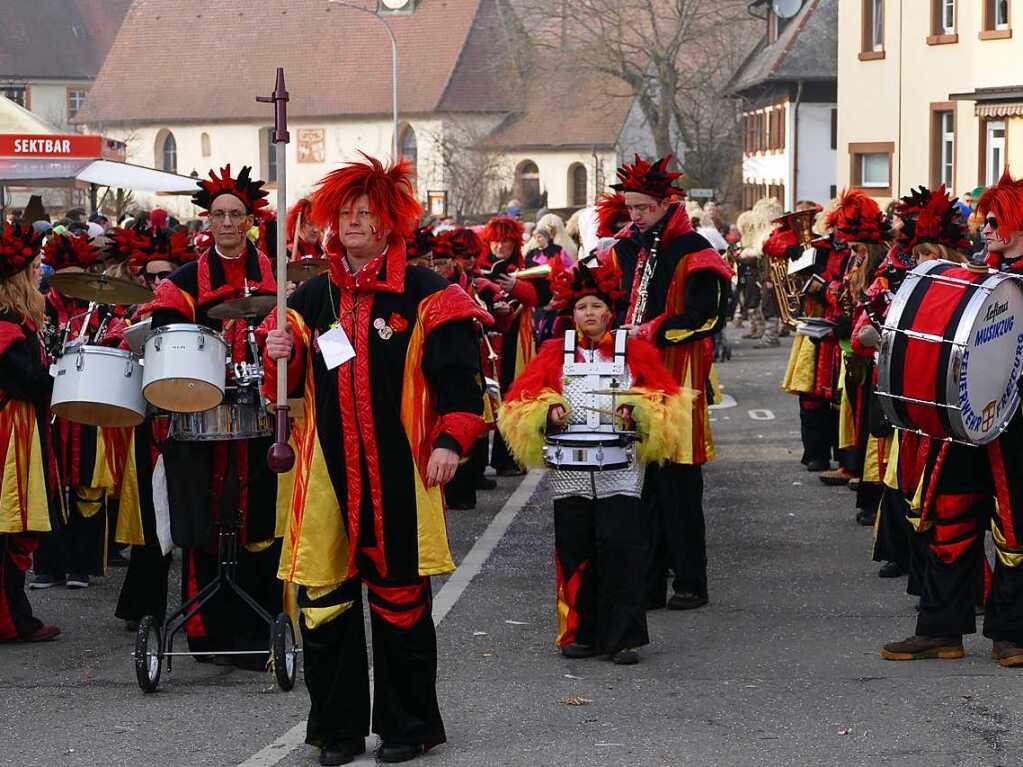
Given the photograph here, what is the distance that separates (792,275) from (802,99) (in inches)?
1632

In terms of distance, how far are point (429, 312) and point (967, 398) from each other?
2275 millimetres

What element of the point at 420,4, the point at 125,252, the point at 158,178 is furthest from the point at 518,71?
the point at 125,252

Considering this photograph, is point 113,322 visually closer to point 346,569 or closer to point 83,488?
point 83,488

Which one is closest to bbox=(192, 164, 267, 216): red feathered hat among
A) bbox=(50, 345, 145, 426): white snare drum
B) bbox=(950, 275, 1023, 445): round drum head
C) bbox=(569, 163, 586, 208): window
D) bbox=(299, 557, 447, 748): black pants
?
bbox=(50, 345, 145, 426): white snare drum

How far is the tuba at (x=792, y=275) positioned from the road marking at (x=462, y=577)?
7.32 ft

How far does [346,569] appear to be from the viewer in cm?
652

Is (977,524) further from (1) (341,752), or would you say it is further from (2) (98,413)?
(2) (98,413)

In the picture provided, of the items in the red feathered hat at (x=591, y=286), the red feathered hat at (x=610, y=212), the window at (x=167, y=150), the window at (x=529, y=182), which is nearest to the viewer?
the red feathered hat at (x=591, y=286)

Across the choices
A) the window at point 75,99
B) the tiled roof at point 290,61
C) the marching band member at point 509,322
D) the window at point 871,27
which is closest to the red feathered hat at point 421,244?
the marching band member at point 509,322

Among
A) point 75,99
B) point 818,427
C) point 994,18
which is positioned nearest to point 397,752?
point 818,427

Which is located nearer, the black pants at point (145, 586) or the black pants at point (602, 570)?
the black pants at point (602, 570)

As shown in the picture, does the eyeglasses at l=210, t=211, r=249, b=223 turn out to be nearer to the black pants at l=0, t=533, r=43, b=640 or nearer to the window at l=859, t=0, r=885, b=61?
the black pants at l=0, t=533, r=43, b=640

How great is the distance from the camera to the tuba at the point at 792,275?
44.7ft

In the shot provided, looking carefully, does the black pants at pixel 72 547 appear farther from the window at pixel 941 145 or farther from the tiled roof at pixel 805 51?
the tiled roof at pixel 805 51
